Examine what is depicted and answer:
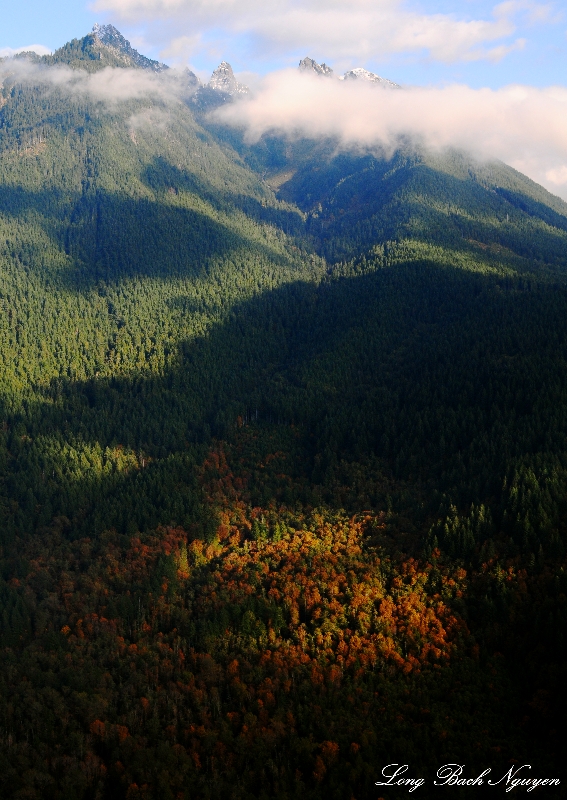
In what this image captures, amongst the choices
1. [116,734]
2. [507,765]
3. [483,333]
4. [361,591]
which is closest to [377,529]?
[361,591]

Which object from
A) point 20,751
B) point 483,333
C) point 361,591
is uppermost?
Result: point 483,333

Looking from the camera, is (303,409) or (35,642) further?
(303,409)

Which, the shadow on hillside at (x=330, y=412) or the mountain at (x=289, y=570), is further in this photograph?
the shadow on hillside at (x=330, y=412)

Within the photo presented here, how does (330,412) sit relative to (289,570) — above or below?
above

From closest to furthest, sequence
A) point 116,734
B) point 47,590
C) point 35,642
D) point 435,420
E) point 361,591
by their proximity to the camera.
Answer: point 116,734 < point 35,642 < point 361,591 < point 47,590 < point 435,420

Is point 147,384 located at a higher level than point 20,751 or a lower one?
higher

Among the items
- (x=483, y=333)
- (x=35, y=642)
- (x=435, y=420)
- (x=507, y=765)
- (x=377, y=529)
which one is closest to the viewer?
(x=507, y=765)

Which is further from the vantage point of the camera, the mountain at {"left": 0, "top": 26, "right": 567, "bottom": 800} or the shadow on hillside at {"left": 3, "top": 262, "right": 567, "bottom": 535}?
the shadow on hillside at {"left": 3, "top": 262, "right": 567, "bottom": 535}

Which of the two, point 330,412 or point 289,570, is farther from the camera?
point 330,412

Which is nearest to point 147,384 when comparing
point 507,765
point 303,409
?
point 303,409

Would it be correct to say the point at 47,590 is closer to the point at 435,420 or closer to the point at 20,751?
the point at 20,751
